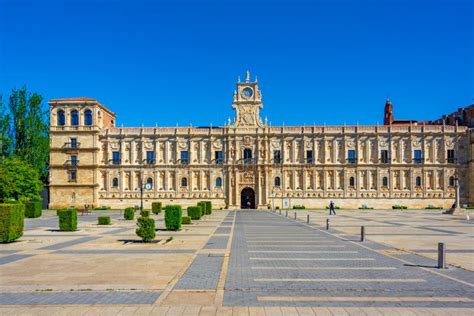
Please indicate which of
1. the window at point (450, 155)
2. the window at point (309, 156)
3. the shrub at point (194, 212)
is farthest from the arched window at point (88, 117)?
the window at point (450, 155)

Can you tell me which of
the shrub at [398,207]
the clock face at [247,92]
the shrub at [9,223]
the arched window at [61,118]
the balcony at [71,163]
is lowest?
the shrub at [398,207]

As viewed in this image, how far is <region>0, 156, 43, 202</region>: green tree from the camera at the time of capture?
5297cm

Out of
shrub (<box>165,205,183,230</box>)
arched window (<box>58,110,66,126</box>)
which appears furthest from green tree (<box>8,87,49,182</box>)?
shrub (<box>165,205,183,230</box>)

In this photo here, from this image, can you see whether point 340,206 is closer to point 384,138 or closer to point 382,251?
point 384,138

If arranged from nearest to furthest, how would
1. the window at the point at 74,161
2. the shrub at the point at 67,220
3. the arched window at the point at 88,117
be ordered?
the shrub at the point at 67,220 → the window at the point at 74,161 → the arched window at the point at 88,117

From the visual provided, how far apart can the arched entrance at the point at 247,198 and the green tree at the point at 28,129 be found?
30.7m

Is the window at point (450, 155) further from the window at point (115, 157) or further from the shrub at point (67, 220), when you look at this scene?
the shrub at point (67, 220)

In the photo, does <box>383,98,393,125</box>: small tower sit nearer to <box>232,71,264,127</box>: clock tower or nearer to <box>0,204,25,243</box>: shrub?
<box>232,71,264,127</box>: clock tower

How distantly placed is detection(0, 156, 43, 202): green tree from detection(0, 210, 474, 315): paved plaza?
114 ft

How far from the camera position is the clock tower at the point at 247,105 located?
72938mm

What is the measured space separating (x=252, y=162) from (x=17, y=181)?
111ft

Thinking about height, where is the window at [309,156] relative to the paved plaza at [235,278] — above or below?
above

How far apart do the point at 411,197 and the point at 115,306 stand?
223 feet

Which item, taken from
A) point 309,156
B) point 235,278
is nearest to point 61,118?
point 309,156
